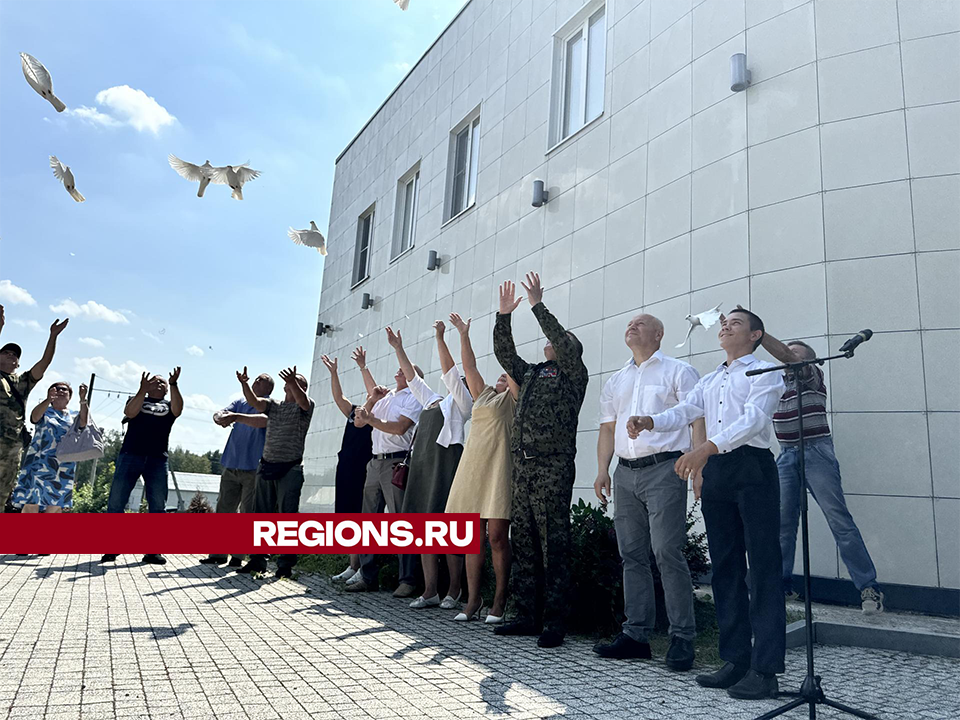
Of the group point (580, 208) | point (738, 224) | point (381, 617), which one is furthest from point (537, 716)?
point (580, 208)

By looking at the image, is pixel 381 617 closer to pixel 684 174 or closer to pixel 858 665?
pixel 858 665

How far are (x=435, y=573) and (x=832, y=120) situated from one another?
4.88 meters

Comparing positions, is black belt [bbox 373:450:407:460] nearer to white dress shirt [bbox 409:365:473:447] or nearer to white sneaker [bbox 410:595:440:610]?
white dress shirt [bbox 409:365:473:447]

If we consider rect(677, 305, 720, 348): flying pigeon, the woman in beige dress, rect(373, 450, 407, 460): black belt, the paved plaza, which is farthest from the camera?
rect(373, 450, 407, 460): black belt

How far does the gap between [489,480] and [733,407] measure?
2016mm

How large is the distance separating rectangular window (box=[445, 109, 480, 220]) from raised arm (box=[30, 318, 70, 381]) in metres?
6.63

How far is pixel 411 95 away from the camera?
1455 centimetres

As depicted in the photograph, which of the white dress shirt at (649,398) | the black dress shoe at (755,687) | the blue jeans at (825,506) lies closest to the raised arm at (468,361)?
the white dress shirt at (649,398)

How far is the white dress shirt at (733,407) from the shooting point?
11.3 feet

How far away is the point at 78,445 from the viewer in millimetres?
8406

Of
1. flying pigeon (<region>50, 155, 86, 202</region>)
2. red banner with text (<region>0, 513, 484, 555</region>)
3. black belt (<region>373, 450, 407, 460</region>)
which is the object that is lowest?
red banner with text (<region>0, 513, 484, 555</region>)

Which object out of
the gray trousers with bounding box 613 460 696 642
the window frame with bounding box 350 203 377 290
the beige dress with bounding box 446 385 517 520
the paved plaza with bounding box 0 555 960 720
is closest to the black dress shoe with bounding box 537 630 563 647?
the paved plaza with bounding box 0 555 960 720

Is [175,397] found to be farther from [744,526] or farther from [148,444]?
[744,526]

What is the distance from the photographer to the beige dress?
5051 millimetres
